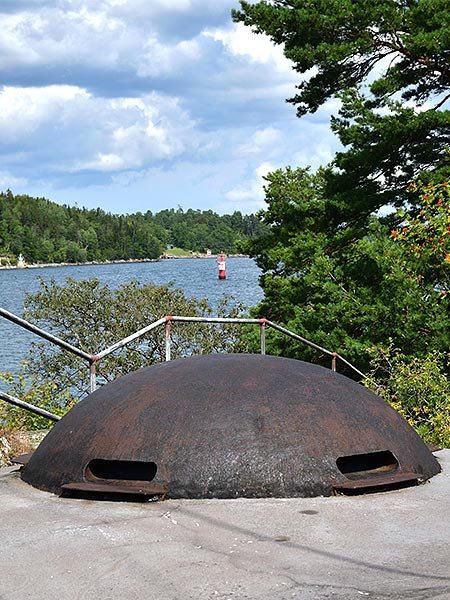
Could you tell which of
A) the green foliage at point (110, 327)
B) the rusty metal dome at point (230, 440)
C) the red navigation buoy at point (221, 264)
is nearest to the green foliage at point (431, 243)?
the green foliage at point (110, 327)

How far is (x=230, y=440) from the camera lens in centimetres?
496

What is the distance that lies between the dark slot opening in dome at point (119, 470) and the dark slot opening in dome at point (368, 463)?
3.78 feet

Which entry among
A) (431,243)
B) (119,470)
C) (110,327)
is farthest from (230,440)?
(110,327)

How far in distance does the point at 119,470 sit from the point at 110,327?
1882cm

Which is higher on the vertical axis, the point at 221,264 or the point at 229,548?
the point at 221,264

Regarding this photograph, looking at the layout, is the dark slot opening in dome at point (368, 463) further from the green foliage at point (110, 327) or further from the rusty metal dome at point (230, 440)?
the green foliage at point (110, 327)

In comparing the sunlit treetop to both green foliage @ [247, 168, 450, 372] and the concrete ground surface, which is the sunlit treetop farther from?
the concrete ground surface

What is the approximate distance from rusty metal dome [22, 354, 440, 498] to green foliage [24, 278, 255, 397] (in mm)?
17015

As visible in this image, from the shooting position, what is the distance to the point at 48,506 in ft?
16.1

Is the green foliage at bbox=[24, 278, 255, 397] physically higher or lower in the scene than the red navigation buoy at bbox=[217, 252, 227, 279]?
lower

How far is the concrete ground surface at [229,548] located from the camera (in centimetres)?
357

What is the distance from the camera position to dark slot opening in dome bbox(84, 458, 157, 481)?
5.11 metres

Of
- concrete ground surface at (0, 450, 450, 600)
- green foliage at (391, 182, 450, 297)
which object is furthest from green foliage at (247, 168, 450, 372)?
concrete ground surface at (0, 450, 450, 600)

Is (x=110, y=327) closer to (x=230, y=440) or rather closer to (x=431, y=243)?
(x=431, y=243)
